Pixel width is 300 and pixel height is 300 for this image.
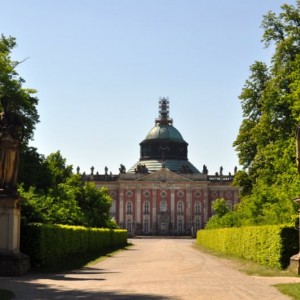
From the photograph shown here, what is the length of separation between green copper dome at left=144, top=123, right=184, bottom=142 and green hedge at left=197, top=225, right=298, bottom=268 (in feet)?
335

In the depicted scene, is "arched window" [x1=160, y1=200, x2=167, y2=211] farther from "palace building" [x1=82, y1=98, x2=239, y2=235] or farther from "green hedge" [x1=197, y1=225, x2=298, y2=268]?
"green hedge" [x1=197, y1=225, x2=298, y2=268]

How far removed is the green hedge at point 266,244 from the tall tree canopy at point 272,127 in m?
1.53

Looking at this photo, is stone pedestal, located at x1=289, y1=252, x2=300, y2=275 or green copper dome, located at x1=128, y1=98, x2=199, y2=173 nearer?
stone pedestal, located at x1=289, y1=252, x2=300, y2=275

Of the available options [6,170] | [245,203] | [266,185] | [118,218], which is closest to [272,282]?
[6,170]

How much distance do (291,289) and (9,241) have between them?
28.0ft

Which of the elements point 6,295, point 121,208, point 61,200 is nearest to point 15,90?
point 61,200

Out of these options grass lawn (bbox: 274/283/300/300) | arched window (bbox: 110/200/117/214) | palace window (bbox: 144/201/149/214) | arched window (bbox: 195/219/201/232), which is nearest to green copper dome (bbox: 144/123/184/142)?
palace window (bbox: 144/201/149/214)

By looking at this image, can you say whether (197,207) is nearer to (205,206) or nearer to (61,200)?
(205,206)

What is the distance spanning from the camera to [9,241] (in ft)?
61.3

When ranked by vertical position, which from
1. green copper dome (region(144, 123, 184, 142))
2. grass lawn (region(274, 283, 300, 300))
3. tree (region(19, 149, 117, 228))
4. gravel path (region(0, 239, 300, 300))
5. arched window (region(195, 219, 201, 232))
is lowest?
gravel path (region(0, 239, 300, 300))

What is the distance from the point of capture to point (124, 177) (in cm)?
12925

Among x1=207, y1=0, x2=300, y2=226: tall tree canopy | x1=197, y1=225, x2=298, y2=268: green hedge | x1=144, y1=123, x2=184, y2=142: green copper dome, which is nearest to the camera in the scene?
x1=197, y1=225, x2=298, y2=268: green hedge

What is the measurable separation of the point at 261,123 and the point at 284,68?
11.7 ft

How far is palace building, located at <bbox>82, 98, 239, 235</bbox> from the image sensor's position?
406 ft
